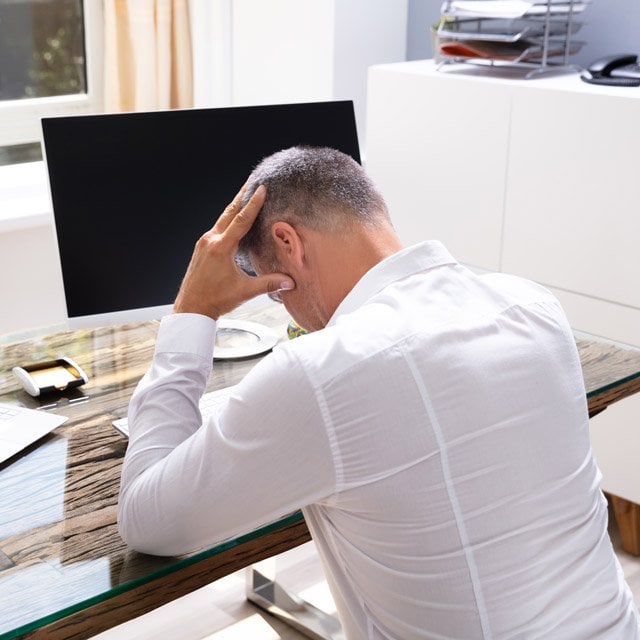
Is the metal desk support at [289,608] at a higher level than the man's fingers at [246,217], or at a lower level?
lower

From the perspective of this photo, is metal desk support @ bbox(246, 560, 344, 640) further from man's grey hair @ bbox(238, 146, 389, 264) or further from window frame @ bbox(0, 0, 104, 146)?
window frame @ bbox(0, 0, 104, 146)

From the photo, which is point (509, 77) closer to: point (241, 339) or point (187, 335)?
point (241, 339)

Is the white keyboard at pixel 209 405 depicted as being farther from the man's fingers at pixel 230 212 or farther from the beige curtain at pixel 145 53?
the beige curtain at pixel 145 53

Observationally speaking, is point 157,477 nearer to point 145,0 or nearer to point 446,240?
point 446,240

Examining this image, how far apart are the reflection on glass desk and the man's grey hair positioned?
0.42 metres

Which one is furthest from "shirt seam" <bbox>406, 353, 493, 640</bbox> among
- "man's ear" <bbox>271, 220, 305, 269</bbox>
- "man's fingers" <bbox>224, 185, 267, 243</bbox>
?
"man's fingers" <bbox>224, 185, 267, 243</bbox>

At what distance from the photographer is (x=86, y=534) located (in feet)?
4.63

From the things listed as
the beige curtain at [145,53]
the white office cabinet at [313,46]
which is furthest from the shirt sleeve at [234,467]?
the beige curtain at [145,53]

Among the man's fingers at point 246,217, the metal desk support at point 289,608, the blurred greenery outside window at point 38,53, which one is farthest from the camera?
the blurred greenery outside window at point 38,53

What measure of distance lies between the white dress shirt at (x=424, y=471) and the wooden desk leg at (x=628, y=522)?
158cm

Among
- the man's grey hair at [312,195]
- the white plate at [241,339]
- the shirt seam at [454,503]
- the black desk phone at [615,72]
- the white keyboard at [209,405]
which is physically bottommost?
the white plate at [241,339]

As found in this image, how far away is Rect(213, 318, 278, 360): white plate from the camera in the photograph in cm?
209

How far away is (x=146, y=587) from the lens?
4.29 feet

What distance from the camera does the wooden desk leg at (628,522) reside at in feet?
9.31
